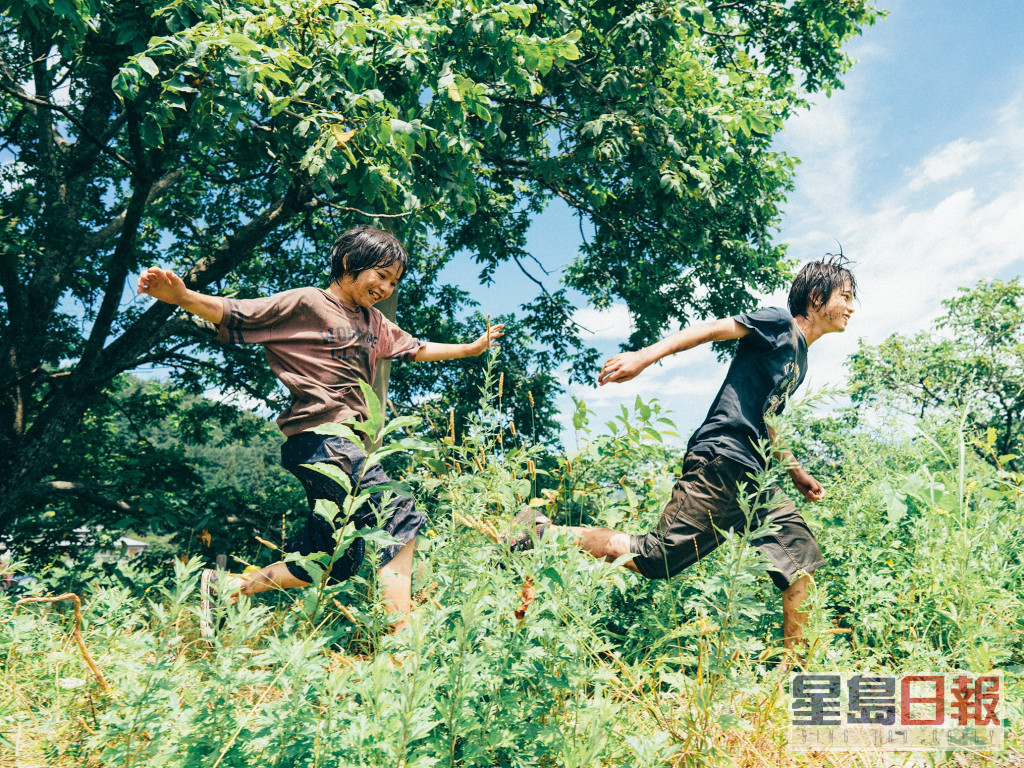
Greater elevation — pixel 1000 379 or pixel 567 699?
pixel 1000 379

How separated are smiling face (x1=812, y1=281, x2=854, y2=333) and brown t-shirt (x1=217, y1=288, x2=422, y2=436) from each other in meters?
2.14

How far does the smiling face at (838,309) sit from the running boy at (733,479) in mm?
197

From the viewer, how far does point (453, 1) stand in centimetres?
476

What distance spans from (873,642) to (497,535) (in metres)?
1.91

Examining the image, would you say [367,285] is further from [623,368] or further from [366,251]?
[623,368]

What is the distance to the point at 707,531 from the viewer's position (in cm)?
262

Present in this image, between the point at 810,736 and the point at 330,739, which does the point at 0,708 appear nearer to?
the point at 330,739

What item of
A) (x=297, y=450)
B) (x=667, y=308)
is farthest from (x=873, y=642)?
(x=667, y=308)

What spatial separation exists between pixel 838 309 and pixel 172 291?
2.87m

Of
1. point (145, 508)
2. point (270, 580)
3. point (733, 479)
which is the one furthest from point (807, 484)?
point (145, 508)

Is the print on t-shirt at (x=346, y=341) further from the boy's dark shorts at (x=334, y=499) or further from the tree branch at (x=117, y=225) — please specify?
the tree branch at (x=117, y=225)

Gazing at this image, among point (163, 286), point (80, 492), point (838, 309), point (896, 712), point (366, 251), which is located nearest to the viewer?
point (896, 712)

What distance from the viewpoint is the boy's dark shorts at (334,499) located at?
245 cm

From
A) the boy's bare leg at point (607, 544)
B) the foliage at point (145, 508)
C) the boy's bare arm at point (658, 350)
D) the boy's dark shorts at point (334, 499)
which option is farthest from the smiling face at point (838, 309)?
the foliage at point (145, 508)
